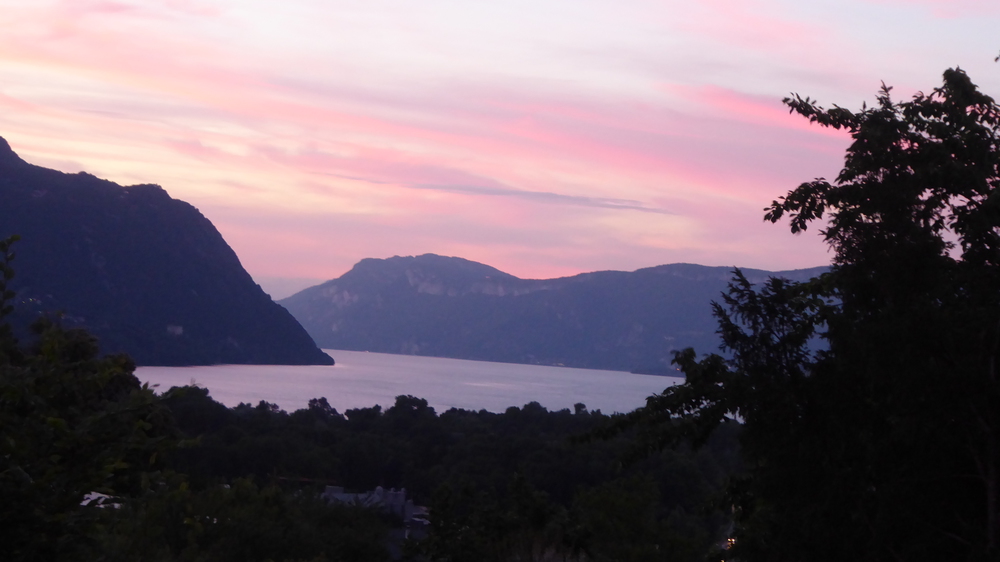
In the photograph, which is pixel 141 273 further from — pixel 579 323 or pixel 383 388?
pixel 579 323

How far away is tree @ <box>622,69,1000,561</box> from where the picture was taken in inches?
178

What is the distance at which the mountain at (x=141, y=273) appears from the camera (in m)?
71.4

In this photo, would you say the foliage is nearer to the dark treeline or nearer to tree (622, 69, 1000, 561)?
the dark treeline

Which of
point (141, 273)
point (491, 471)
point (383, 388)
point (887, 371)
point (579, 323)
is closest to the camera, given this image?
point (887, 371)

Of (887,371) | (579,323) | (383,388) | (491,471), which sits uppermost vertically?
(579,323)

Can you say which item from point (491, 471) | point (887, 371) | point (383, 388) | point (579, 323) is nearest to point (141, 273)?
point (383, 388)

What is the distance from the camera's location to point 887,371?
15.0 feet

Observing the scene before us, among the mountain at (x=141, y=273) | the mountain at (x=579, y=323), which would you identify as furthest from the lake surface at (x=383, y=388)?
the mountain at (x=579, y=323)

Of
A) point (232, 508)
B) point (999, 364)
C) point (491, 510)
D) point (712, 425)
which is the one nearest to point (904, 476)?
point (999, 364)

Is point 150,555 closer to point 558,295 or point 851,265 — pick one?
point 851,265

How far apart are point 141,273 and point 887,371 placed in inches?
3433

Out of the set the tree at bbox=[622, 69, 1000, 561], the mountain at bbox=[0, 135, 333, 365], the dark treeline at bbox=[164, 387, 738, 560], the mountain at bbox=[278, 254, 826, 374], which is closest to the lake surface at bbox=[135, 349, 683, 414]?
the mountain at bbox=[0, 135, 333, 365]

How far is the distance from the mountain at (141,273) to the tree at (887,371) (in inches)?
2396

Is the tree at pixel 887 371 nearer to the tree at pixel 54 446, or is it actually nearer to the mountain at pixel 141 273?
the tree at pixel 54 446
